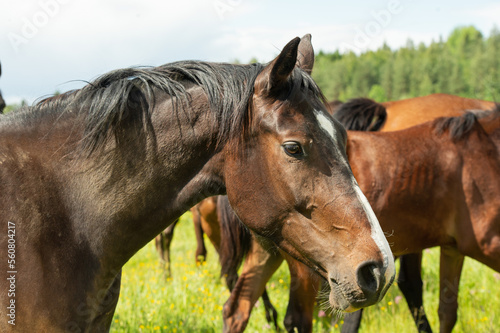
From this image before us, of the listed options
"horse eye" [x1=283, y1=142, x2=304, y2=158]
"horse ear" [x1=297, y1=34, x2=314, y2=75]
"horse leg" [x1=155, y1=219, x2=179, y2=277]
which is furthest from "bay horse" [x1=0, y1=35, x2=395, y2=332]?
"horse leg" [x1=155, y1=219, x2=179, y2=277]

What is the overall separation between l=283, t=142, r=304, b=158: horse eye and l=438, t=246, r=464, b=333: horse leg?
3.03 m

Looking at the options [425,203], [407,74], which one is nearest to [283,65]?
[425,203]

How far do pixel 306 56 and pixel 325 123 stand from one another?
511mm

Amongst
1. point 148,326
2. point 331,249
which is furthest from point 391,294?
point 331,249

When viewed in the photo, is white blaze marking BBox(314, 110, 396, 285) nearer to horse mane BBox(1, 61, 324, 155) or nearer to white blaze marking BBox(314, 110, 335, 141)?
white blaze marking BBox(314, 110, 335, 141)

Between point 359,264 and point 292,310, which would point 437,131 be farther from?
point 359,264

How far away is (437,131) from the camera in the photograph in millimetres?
4203

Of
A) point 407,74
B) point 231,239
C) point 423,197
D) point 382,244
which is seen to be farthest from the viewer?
point 407,74

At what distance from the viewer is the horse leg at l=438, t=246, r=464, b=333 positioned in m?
4.25

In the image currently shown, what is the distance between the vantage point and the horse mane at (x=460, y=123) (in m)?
4.12

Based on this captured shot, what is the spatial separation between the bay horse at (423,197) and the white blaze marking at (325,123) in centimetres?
208

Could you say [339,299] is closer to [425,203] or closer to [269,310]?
[425,203]

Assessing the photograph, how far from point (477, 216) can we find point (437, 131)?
2.79ft

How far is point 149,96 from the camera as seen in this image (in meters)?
1.94
